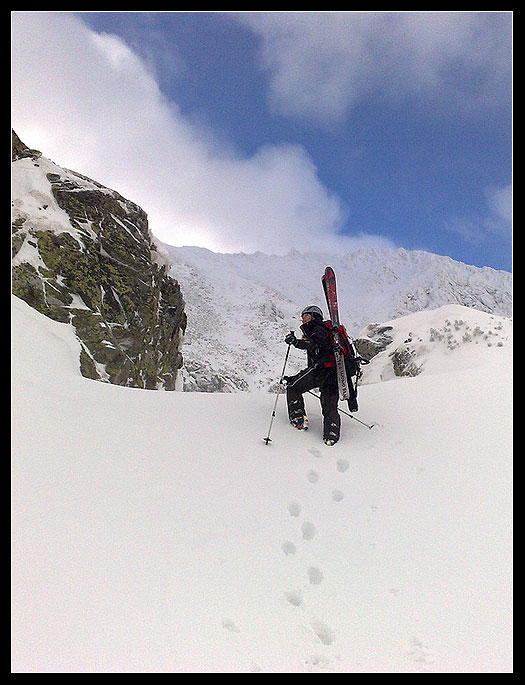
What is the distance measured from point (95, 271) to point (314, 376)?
7.66 m

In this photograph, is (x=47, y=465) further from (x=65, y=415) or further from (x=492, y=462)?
(x=492, y=462)

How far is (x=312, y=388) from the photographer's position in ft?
19.6

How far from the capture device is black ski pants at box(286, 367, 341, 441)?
5.71 m

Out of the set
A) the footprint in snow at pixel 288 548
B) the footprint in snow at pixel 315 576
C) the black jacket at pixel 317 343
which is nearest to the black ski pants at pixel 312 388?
the black jacket at pixel 317 343

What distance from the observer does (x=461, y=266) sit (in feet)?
302

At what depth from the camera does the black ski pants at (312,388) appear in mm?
5707

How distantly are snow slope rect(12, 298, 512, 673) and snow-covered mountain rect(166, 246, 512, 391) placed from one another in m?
16.7

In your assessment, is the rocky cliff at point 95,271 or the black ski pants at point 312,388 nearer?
the black ski pants at point 312,388

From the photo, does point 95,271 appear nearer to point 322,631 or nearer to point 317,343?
point 317,343

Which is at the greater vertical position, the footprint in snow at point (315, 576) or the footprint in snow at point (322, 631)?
the footprint in snow at point (315, 576)

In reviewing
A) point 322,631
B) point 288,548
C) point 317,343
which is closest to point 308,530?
point 288,548

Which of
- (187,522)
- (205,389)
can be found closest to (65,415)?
(187,522)

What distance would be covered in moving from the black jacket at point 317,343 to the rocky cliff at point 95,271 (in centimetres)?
487

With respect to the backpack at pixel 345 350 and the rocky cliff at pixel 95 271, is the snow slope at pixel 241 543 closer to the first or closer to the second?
the backpack at pixel 345 350
